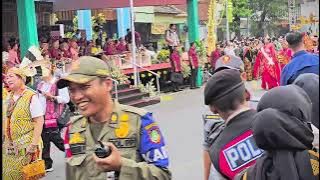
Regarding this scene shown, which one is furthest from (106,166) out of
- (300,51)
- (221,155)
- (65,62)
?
(65,62)

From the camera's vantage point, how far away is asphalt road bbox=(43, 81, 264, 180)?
7.52m

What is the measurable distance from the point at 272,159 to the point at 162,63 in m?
17.5

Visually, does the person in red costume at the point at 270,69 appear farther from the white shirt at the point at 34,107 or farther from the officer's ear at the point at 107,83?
the officer's ear at the point at 107,83

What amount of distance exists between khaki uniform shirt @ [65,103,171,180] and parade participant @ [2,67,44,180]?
7.80 ft

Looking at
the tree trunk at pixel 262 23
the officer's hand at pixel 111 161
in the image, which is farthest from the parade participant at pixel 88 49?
the tree trunk at pixel 262 23

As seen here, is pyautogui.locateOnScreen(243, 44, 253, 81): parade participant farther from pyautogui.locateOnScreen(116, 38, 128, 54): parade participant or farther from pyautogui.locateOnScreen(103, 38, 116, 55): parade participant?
pyautogui.locateOnScreen(103, 38, 116, 55): parade participant

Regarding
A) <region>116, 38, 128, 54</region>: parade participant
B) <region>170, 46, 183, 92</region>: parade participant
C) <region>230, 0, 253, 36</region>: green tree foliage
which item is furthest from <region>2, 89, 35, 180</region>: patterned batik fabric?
<region>230, 0, 253, 36</region>: green tree foliage

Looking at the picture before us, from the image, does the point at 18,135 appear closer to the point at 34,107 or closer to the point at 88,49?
the point at 34,107

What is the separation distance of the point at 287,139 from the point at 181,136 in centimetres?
788

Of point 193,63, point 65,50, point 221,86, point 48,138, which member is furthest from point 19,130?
point 193,63

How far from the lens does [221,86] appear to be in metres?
2.77

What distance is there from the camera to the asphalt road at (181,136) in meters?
7.52

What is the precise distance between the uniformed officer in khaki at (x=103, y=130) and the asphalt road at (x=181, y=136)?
58.6 inches

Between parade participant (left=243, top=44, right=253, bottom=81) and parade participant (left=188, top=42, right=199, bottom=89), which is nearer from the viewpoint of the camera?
parade participant (left=188, top=42, right=199, bottom=89)
